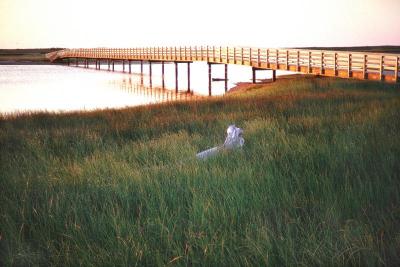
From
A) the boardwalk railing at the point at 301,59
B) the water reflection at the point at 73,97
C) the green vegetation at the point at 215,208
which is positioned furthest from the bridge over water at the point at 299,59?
the green vegetation at the point at 215,208

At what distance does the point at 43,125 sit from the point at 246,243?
12.1 metres

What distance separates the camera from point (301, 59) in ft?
86.9

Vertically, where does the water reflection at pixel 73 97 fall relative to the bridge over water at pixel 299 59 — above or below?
below

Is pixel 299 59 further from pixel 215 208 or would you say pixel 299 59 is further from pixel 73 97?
pixel 215 208

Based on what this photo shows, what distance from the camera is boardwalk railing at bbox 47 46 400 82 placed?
848 inches

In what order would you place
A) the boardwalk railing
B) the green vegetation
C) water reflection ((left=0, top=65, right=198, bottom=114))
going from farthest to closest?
water reflection ((left=0, top=65, right=198, bottom=114))
the boardwalk railing
the green vegetation

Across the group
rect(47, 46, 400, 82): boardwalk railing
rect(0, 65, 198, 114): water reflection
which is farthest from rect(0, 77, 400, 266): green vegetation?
rect(0, 65, 198, 114): water reflection

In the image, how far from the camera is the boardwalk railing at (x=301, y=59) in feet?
70.6

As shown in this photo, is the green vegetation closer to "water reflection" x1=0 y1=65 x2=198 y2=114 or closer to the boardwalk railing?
the boardwalk railing

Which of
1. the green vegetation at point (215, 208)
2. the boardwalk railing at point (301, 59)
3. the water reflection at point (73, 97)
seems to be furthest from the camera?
the water reflection at point (73, 97)

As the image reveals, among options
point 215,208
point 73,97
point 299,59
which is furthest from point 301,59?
point 215,208

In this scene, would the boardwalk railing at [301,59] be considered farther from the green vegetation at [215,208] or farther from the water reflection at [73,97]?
the green vegetation at [215,208]

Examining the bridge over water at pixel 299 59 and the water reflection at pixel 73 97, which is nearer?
the bridge over water at pixel 299 59

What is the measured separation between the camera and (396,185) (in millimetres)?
5297
